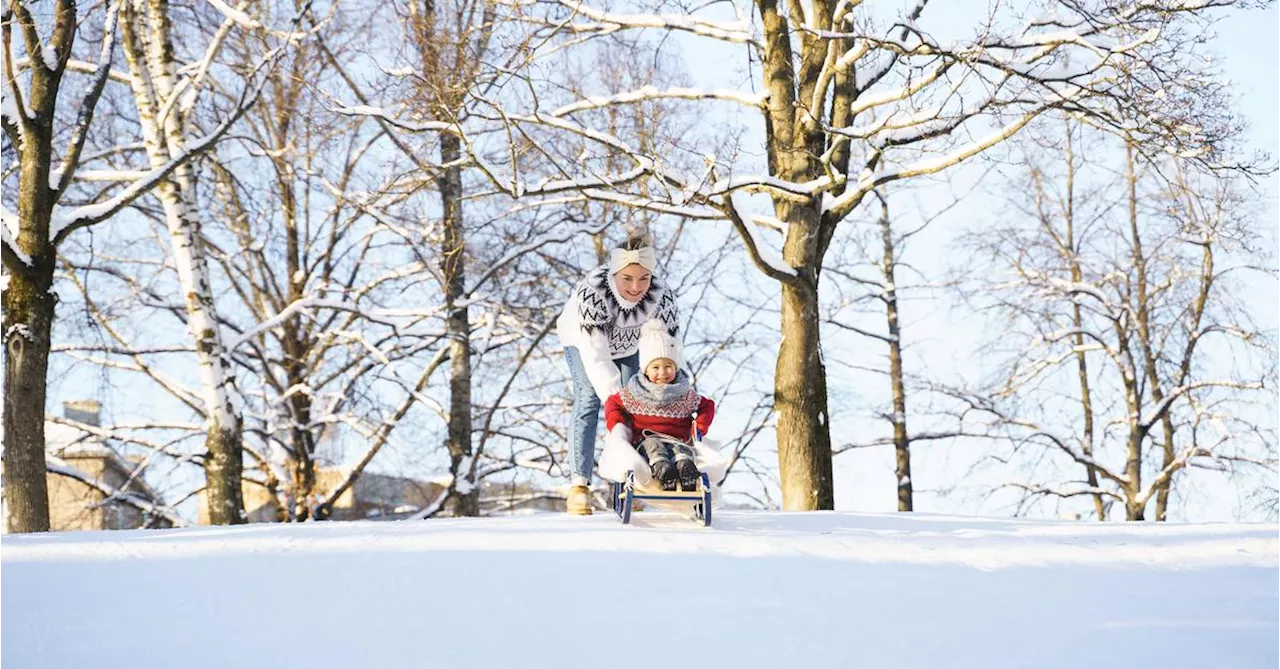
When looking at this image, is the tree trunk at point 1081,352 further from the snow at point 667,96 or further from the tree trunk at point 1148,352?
the snow at point 667,96

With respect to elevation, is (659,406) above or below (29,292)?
below

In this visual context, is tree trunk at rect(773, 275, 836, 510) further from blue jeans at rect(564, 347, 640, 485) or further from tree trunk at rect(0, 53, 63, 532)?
tree trunk at rect(0, 53, 63, 532)

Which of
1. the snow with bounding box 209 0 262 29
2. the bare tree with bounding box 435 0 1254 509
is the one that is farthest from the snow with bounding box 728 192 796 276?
the snow with bounding box 209 0 262 29

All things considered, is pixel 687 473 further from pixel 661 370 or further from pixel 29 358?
pixel 29 358

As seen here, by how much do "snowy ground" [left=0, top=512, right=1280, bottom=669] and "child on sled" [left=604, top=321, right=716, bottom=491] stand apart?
0.49m

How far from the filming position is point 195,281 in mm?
13000

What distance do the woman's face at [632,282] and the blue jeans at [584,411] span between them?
39cm

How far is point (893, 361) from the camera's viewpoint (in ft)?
65.2

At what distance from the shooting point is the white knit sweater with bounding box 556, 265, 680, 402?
8.04 meters

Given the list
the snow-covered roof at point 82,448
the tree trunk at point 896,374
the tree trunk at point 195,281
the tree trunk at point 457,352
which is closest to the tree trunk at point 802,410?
the tree trunk at point 457,352

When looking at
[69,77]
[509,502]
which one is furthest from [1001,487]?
[69,77]

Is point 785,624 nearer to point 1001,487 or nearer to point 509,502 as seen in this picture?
point 509,502

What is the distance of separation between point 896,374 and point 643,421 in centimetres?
1281

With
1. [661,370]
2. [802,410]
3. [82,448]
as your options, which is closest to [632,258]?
[661,370]
